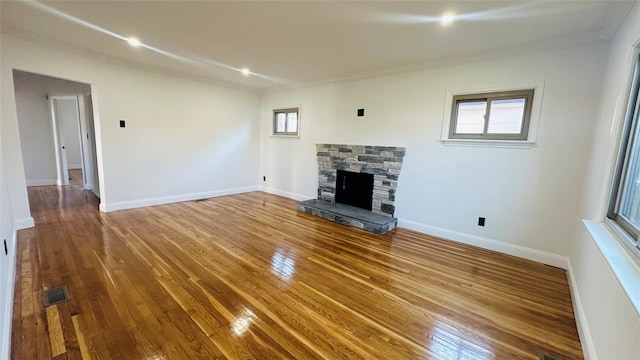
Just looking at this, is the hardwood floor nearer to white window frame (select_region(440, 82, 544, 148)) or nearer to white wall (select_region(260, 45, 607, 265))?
white wall (select_region(260, 45, 607, 265))

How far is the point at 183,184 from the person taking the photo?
523 centimetres

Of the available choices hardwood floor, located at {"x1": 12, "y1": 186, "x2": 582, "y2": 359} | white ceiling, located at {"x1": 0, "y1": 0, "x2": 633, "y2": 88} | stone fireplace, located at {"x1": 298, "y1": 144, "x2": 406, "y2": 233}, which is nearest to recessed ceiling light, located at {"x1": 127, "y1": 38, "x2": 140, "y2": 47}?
white ceiling, located at {"x1": 0, "y1": 0, "x2": 633, "y2": 88}

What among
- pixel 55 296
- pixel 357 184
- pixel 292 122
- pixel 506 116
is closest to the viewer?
pixel 55 296

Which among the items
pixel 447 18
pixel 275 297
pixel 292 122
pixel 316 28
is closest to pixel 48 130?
pixel 292 122

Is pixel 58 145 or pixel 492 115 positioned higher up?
pixel 492 115

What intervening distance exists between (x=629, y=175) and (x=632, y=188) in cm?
12

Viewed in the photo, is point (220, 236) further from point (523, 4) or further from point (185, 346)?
point (523, 4)

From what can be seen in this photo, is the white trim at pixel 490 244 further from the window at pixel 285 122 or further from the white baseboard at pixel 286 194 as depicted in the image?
the window at pixel 285 122

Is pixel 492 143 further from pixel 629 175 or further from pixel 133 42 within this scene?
pixel 133 42

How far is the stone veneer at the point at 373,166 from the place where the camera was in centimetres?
412

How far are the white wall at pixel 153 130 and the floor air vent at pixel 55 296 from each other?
220 centimetres

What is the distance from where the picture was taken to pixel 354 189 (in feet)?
15.4

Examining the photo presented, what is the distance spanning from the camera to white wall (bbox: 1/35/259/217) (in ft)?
11.3

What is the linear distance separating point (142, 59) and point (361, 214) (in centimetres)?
421
